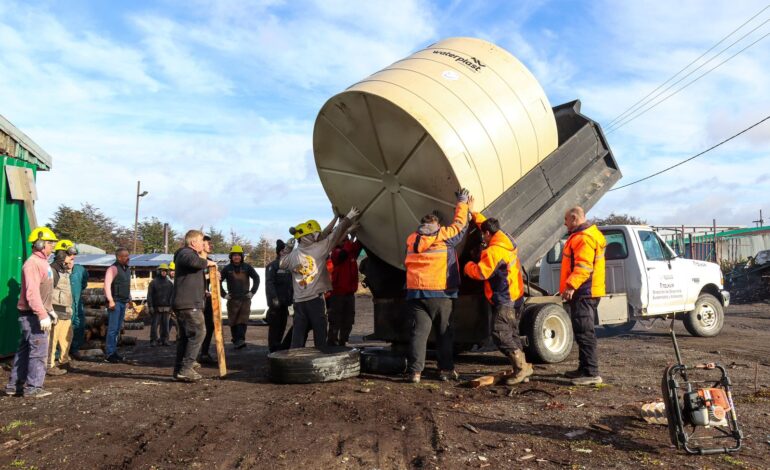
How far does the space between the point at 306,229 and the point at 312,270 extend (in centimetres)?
53

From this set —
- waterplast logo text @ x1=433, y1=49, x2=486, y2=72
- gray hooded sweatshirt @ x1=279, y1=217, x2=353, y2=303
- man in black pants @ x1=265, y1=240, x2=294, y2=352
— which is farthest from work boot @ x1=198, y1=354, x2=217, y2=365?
waterplast logo text @ x1=433, y1=49, x2=486, y2=72

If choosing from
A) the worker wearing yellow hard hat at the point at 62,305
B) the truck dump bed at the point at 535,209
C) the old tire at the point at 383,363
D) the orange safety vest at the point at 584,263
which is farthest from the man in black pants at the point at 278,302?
the orange safety vest at the point at 584,263

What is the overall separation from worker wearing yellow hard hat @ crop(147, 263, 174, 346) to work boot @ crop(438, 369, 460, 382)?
23.1ft

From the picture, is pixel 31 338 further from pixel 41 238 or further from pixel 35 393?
pixel 41 238

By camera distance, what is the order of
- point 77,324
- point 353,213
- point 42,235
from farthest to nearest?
point 77,324 < point 353,213 < point 42,235

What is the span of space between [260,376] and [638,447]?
4443 millimetres

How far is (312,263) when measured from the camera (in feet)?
21.7

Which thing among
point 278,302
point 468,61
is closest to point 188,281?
point 278,302

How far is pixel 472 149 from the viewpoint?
5.62m

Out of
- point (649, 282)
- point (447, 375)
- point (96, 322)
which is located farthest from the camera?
point (96, 322)

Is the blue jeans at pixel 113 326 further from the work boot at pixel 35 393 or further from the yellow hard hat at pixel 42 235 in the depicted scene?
the work boot at pixel 35 393

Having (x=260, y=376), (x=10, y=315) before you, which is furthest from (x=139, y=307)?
(x=260, y=376)

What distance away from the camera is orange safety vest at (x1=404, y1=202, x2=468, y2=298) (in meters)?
5.68

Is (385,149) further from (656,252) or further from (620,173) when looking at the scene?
(656,252)
